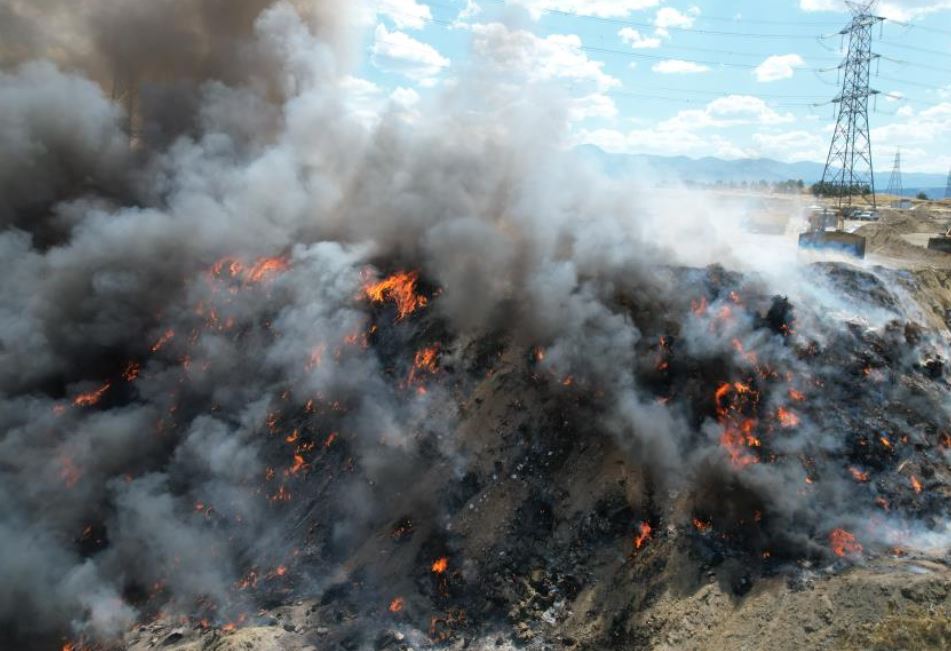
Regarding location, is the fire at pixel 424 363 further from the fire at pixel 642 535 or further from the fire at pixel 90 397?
the fire at pixel 90 397

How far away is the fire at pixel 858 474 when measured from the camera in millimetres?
15523

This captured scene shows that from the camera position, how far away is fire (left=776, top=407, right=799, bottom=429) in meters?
16.5

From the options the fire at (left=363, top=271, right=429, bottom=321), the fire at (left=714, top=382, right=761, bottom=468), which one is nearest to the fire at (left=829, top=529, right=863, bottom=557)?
the fire at (left=714, top=382, right=761, bottom=468)

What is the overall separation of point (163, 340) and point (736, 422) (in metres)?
18.8

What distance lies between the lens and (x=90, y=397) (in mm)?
22078

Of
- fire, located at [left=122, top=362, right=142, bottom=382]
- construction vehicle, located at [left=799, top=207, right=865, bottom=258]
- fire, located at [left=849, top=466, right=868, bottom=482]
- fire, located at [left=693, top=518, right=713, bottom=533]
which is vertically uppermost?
construction vehicle, located at [left=799, top=207, right=865, bottom=258]

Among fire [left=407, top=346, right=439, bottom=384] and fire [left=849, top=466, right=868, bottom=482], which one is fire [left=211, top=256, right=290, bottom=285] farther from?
fire [left=849, top=466, right=868, bottom=482]

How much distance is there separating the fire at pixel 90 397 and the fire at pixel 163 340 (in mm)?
2032

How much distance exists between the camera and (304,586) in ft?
52.0

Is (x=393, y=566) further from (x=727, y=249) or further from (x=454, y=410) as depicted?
(x=727, y=249)

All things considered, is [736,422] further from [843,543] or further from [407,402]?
[407,402]

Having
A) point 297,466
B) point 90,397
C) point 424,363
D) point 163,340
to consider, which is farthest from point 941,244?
point 90,397

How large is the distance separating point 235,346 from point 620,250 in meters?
12.8

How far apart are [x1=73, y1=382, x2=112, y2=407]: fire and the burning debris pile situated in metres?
0.12
